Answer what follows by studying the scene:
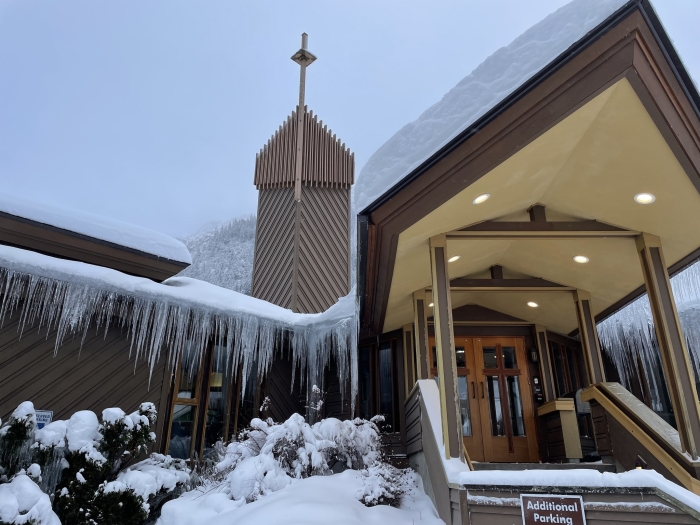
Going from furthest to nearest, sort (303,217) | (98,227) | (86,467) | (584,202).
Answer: (303,217), (98,227), (584,202), (86,467)

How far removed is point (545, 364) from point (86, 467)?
5911mm

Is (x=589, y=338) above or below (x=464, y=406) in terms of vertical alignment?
above

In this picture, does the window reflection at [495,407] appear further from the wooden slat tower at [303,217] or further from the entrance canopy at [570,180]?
the wooden slat tower at [303,217]

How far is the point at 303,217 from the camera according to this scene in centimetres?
1218

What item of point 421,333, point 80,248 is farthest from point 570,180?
point 80,248

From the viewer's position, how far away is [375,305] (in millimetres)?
6879

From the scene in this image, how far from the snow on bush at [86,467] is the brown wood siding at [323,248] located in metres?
6.43

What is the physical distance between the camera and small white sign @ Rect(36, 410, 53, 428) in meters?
5.55

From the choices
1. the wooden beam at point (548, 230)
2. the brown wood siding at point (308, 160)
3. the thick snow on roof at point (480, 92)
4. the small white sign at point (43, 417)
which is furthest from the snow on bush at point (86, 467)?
the brown wood siding at point (308, 160)

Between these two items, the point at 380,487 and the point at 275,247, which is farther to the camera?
the point at 275,247

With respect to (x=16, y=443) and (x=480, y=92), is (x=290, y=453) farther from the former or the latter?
(x=480, y=92)

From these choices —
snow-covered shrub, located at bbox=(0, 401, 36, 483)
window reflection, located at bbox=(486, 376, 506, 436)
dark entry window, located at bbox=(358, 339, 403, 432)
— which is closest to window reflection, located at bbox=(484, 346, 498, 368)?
window reflection, located at bbox=(486, 376, 506, 436)

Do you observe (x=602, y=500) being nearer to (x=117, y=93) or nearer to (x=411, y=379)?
(x=411, y=379)

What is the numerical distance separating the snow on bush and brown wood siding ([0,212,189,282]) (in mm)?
2200
